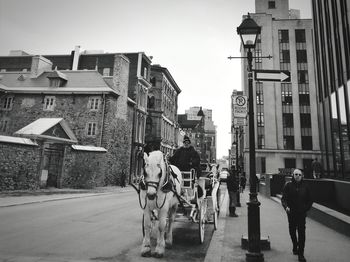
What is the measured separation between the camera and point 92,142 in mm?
29062

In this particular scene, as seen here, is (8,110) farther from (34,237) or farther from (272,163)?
(272,163)

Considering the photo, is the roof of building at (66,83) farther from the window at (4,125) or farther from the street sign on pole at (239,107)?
the street sign on pole at (239,107)

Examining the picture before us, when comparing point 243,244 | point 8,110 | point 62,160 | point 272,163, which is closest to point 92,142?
point 62,160

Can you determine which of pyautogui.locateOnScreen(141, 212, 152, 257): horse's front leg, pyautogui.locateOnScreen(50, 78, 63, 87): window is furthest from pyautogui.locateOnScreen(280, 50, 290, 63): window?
pyautogui.locateOnScreen(141, 212, 152, 257): horse's front leg

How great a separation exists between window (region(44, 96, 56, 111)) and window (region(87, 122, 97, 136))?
4899 millimetres

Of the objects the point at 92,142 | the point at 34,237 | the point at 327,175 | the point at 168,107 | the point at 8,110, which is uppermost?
the point at 168,107

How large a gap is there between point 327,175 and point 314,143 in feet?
99.8

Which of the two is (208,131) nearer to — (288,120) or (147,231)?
(288,120)

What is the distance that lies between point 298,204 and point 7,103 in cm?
3455

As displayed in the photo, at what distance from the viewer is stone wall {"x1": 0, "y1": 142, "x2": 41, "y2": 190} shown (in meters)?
16.4

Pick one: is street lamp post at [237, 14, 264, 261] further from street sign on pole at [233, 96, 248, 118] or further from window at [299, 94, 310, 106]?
window at [299, 94, 310, 106]

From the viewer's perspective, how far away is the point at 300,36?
48781 mm

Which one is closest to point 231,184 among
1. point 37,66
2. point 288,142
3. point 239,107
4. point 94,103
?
point 239,107

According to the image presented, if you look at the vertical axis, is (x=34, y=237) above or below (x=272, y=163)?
below
